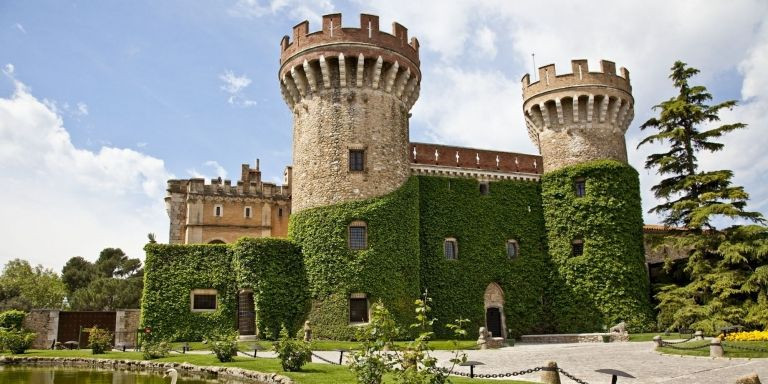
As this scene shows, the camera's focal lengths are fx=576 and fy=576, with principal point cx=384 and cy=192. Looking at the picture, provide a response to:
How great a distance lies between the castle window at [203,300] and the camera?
2550 cm

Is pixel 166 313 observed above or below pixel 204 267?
below

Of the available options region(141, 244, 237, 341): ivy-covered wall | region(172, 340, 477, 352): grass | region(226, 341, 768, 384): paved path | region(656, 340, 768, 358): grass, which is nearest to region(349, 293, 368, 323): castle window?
region(172, 340, 477, 352): grass

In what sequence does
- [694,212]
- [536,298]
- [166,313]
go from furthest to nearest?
[536,298]
[694,212]
[166,313]

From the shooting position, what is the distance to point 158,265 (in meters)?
25.7

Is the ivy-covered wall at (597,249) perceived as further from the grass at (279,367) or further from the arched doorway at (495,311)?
the grass at (279,367)

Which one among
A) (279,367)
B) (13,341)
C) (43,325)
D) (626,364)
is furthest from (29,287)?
(626,364)

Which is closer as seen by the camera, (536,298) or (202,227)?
(536,298)

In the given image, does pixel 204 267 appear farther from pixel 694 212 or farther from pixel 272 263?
pixel 694 212

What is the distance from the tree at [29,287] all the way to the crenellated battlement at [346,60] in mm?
43177

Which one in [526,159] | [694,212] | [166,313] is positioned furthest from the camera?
[526,159]

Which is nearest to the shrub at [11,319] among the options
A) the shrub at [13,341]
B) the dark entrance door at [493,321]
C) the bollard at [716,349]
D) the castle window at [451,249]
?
the shrub at [13,341]

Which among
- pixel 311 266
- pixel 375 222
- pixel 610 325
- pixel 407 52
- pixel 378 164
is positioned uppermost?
pixel 407 52

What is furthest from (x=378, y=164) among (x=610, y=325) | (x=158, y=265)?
(x=610, y=325)

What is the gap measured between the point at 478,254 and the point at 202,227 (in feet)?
51.9
